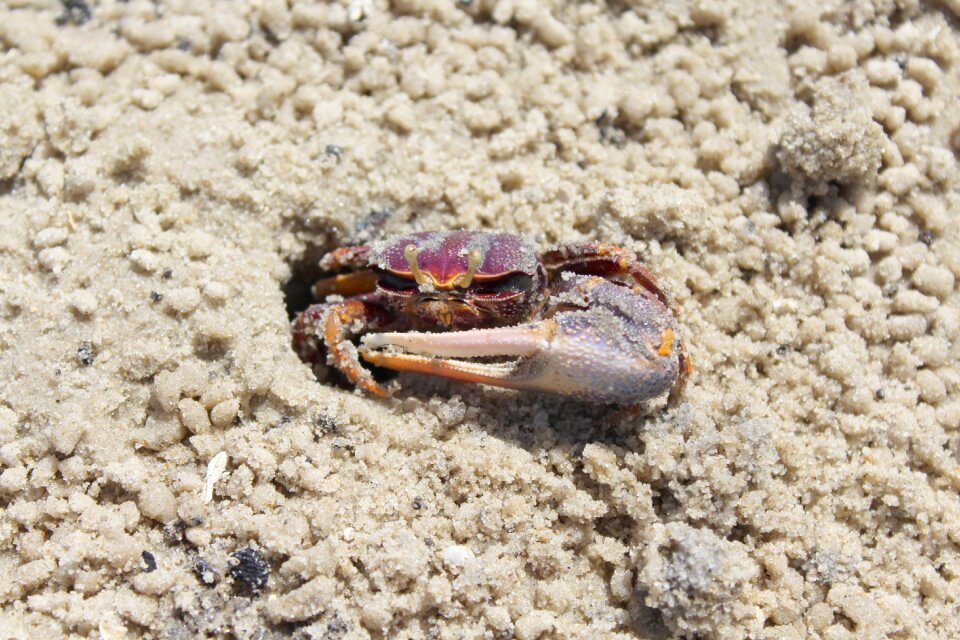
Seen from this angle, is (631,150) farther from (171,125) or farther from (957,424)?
(171,125)

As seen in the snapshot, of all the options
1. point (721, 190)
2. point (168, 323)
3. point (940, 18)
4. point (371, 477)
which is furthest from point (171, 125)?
point (940, 18)

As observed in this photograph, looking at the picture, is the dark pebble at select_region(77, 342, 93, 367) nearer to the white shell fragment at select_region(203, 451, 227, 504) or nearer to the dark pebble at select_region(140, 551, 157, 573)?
the white shell fragment at select_region(203, 451, 227, 504)

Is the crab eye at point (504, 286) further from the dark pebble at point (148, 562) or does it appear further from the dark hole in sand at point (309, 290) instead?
the dark pebble at point (148, 562)

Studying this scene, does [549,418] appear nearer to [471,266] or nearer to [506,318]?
[506,318]

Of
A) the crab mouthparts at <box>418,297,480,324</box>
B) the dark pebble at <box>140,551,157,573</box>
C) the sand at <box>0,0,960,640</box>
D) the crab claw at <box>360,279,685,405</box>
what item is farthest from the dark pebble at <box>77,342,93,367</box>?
the crab mouthparts at <box>418,297,480,324</box>

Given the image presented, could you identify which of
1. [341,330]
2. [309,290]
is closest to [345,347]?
[341,330]

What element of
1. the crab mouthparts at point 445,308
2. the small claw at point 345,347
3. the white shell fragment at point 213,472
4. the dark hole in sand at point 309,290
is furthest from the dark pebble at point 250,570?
the crab mouthparts at point 445,308

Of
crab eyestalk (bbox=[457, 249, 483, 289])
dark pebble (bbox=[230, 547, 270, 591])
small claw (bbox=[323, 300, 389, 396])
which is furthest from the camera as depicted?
small claw (bbox=[323, 300, 389, 396])
